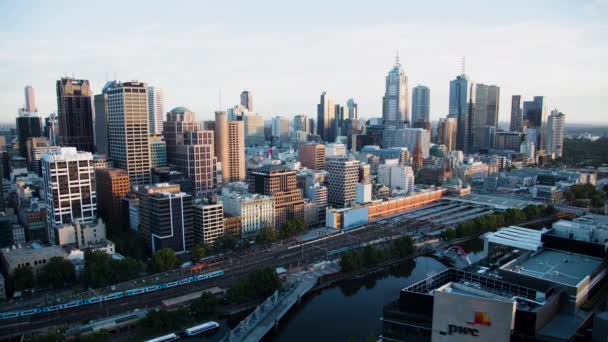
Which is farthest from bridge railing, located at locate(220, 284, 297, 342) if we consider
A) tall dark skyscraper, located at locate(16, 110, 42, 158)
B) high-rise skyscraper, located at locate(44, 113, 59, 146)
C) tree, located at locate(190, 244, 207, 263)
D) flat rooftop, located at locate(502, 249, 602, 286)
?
high-rise skyscraper, located at locate(44, 113, 59, 146)

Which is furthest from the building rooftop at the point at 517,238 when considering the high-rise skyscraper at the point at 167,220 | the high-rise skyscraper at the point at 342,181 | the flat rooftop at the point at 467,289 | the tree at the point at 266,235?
the high-rise skyscraper at the point at 167,220

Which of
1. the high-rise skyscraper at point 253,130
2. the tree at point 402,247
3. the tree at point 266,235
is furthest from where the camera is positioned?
the high-rise skyscraper at point 253,130

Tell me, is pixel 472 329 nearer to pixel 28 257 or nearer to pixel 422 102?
pixel 28 257

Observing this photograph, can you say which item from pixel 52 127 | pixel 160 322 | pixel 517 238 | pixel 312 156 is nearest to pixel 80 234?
pixel 160 322

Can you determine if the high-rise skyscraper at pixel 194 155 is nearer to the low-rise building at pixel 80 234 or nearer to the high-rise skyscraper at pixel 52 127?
the low-rise building at pixel 80 234

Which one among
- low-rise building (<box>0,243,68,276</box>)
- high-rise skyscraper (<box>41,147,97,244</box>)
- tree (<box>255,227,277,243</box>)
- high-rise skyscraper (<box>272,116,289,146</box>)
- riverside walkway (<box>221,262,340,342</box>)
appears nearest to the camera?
riverside walkway (<box>221,262,340,342</box>)

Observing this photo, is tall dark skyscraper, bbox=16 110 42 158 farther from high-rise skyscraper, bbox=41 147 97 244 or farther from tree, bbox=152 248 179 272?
tree, bbox=152 248 179 272

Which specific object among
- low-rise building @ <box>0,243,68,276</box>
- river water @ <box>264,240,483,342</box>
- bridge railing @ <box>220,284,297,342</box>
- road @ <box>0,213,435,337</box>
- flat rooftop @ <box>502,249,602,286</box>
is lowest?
river water @ <box>264,240,483,342</box>
